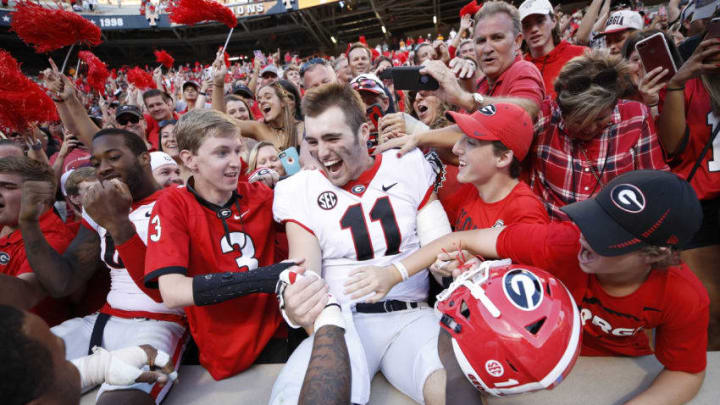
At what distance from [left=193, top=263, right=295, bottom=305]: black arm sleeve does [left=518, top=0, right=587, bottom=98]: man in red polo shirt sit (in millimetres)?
2992

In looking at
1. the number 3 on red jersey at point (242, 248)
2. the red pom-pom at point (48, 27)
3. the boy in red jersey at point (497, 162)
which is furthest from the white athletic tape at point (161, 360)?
the red pom-pom at point (48, 27)

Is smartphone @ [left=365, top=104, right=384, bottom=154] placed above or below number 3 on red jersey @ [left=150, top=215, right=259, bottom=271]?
above

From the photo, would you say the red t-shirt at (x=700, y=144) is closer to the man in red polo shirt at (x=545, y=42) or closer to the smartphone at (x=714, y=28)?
the smartphone at (x=714, y=28)

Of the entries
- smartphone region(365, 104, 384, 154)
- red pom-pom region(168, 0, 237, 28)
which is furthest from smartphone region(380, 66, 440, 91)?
red pom-pom region(168, 0, 237, 28)

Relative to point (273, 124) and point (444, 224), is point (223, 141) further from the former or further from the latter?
point (273, 124)

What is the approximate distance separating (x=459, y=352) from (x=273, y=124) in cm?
341

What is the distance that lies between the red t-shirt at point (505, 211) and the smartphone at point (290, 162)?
5.41 ft

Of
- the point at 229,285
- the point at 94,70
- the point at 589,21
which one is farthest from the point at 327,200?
the point at 94,70

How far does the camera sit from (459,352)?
1459 mm

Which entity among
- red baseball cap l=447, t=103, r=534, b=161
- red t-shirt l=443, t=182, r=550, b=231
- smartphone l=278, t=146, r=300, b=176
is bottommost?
red t-shirt l=443, t=182, r=550, b=231

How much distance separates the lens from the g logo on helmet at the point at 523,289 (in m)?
1.38

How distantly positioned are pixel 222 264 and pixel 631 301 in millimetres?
2143

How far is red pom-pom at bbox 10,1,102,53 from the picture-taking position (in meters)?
3.73

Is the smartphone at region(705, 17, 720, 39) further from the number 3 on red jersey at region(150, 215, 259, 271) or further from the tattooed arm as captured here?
the number 3 on red jersey at region(150, 215, 259, 271)
